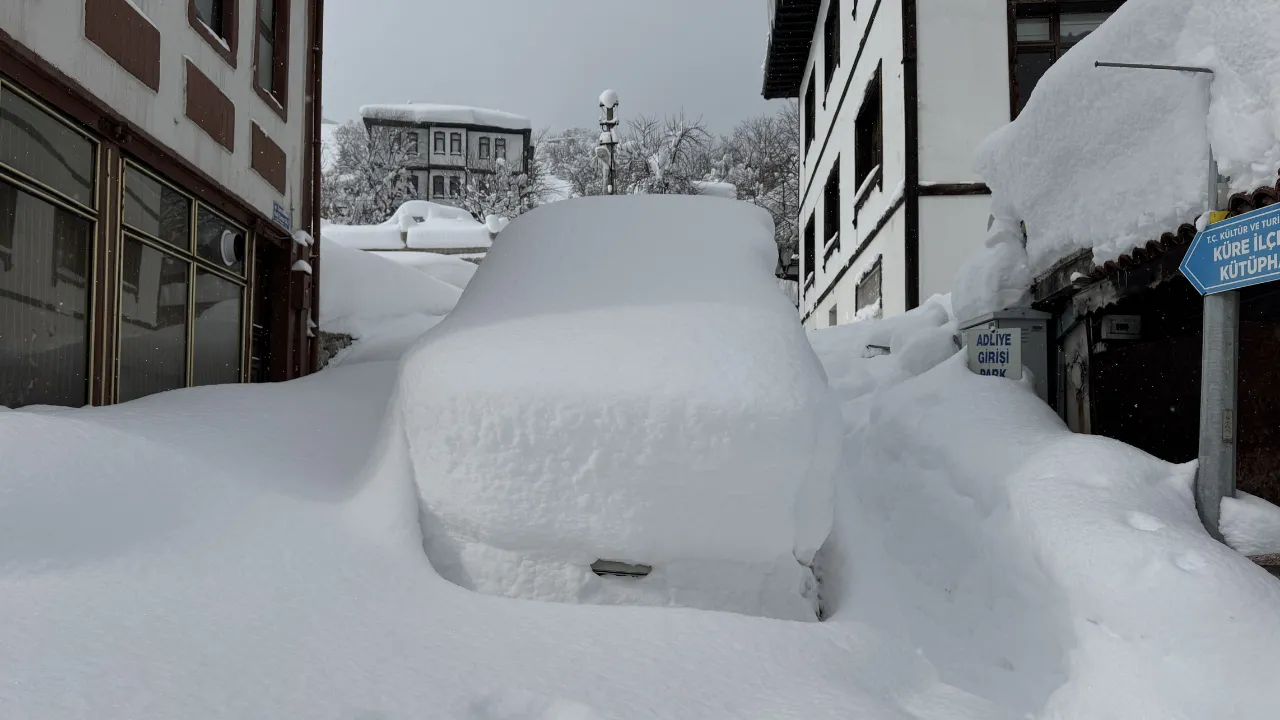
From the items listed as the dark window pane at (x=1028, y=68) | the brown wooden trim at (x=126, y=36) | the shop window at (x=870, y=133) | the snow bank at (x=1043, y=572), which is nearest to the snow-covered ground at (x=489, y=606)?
the snow bank at (x=1043, y=572)

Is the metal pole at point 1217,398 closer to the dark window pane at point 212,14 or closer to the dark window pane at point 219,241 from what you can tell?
the dark window pane at point 219,241

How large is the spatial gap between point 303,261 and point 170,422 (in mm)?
5245

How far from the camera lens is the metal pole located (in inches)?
149

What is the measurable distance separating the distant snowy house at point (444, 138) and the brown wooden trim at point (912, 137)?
38468 mm

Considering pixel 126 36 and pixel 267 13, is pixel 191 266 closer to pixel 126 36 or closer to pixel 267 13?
pixel 126 36

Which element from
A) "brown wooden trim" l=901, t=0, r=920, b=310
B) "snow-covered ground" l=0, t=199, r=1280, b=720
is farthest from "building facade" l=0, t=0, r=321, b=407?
"brown wooden trim" l=901, t=0, r=920, b=310

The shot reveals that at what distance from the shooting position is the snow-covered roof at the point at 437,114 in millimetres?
47844

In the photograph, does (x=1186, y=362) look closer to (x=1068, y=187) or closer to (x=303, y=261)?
(x=1068, y=187)

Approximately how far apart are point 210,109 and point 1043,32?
9739 millimetres

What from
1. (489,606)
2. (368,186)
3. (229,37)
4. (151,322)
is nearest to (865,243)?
(229,37)

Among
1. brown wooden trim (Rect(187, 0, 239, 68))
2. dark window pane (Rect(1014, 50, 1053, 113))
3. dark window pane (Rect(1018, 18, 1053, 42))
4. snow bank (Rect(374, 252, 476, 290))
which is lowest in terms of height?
snow bank (Rect(374, 252, 476, 290))

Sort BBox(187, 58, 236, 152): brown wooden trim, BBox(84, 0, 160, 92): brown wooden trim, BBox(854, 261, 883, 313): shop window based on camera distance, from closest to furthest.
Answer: BBox(84, 0, 160, 92): brown wooden trim
BBox(187, 58, 236, 152): brown wooden trim
BBox(854, 261, 883, 313): shop window

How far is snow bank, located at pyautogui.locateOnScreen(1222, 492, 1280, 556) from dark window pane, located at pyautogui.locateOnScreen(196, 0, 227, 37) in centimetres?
853

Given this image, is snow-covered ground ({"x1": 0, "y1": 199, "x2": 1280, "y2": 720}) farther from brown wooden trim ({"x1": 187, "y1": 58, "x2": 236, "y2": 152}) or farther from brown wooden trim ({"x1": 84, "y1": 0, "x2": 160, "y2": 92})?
brown wooden trim ({"x1": 187, "y1": 58, "x2": 236, "y2": 152})
